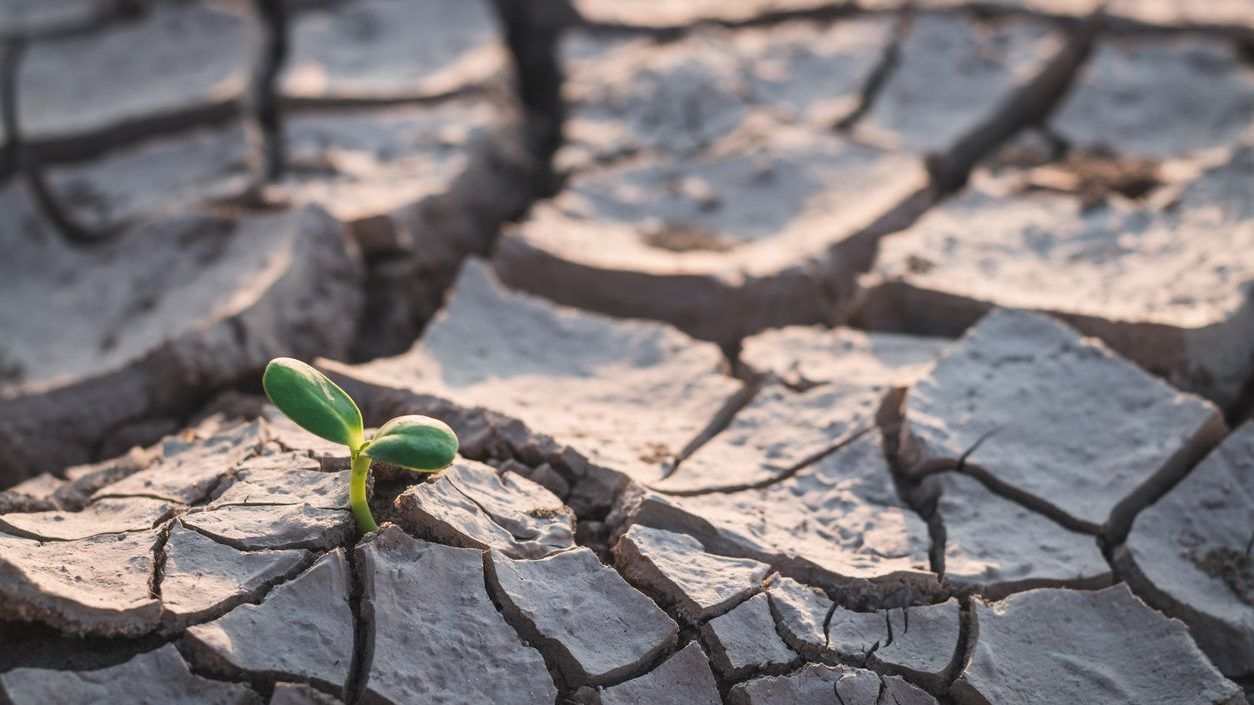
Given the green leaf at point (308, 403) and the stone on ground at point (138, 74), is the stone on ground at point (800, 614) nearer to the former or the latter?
the green leaf at point (308, 403)

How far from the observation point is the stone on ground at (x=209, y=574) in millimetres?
1387

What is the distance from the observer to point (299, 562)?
146 centimetres

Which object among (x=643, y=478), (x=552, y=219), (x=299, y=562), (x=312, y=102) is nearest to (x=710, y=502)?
(x=643, y=478)

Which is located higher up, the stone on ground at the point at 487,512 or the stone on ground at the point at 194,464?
the stone on ground at the point at 487,512

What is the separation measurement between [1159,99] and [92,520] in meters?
2.63

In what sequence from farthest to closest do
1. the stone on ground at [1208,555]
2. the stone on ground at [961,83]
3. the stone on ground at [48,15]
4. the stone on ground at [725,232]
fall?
the stone on ground at [48,15] → the stone on ground at [961,83] → the stone on ground at [725,232] → the stone on ground at [1208,555]

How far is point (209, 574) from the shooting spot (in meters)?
1.44

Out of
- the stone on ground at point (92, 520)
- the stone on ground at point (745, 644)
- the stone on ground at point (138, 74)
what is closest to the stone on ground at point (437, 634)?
the stone on ground at point (745, 644)

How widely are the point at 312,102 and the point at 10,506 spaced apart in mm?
1556

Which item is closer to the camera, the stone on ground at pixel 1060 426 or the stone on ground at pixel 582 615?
the stone on ground at pixel 582 615

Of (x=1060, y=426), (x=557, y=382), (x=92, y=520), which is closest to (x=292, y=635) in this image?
(x=92, y=520)

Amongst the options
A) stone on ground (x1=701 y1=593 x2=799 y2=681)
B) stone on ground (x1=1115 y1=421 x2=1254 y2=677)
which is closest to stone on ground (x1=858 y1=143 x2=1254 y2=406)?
stone on ground (x1=1115 y1=421 x2=1254 y2=677)

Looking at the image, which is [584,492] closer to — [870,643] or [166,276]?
[870,643]

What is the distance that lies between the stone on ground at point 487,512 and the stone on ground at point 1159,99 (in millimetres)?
1815
